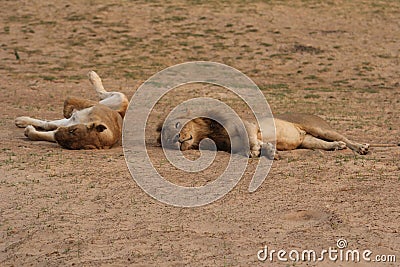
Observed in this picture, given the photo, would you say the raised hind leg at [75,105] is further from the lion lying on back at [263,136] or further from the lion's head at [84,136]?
the lion lying on back at [263,136]

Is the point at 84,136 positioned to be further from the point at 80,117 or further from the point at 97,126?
the point at 80,117

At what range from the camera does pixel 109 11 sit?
63.7ft

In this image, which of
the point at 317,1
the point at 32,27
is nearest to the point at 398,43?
the point at 317,1

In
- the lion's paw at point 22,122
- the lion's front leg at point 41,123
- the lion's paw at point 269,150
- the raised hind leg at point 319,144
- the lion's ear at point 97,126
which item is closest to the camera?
the lion's paw at point 269,150

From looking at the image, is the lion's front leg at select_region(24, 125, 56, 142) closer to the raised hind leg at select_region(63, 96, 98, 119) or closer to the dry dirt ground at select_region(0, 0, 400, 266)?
the dry dirt ground at select_region(0, 0, 400, 266)

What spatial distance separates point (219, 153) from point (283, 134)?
0.72 metres

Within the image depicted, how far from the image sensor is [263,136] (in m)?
7.57

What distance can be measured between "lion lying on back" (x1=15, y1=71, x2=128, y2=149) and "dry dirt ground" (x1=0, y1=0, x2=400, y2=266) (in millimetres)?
185

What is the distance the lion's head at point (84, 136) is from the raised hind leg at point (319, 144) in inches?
84.4

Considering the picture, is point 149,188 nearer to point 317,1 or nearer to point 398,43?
point 398,43

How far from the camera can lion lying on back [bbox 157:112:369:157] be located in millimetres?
7473

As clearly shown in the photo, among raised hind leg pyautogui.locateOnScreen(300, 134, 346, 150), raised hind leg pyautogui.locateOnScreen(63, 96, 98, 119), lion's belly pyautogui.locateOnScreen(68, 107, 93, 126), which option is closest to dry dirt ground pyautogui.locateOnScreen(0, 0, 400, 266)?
raised hind leg pyautogui.locateOnScreen(300, 134, 346, 150)

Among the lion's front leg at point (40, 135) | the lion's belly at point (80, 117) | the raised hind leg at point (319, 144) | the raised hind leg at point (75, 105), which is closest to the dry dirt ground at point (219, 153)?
the lion's front leg at point (40, 135)

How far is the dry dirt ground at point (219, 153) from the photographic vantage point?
5043 millimetres
